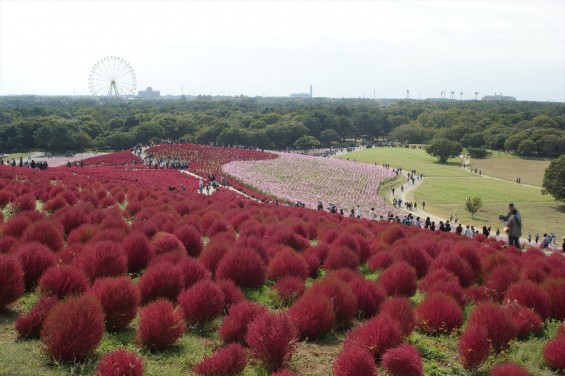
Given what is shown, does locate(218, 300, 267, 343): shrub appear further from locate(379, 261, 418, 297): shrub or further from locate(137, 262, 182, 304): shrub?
locate(379, 261, 418, 297): shrub

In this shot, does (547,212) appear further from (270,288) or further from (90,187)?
(270,288)

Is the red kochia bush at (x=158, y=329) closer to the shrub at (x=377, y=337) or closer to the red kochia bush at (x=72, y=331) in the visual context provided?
the red kochia bush at (x=72, y=331)

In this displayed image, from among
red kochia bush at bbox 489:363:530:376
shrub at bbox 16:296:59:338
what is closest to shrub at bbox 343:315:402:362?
red kochia bush at bbox 489:363:530:376

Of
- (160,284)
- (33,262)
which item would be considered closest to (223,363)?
(160,284)

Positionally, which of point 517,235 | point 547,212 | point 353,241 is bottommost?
point 547,212

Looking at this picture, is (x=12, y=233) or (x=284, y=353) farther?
(x=12, y=233)

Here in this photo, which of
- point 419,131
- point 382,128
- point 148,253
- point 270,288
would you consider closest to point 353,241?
point 270,288

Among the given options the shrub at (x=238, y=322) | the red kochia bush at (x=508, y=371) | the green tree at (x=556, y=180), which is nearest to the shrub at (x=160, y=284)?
the shrub at (x=238, y=322)
